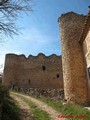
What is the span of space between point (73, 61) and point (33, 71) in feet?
46.7

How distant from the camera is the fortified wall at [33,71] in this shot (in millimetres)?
26656

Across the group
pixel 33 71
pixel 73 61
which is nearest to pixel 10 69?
pixel 33 71

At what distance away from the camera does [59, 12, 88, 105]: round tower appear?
1363 centimetres

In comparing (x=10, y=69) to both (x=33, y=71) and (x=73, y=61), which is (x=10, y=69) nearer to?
(x=33, y=71)

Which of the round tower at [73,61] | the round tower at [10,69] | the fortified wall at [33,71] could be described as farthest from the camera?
the round tower at [10,69]

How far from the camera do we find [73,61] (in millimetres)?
14406

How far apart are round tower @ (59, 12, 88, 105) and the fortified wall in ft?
37.9

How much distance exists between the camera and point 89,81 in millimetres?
12891

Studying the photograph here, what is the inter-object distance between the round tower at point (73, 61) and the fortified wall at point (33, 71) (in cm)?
1156

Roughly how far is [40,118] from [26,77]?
18.5 meters

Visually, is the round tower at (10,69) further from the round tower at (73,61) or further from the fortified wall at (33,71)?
the round tower at (73,61)

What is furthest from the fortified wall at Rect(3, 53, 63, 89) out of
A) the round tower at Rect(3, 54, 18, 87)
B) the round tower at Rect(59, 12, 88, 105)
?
the round tower at Rect(59, 12, 88, 105)

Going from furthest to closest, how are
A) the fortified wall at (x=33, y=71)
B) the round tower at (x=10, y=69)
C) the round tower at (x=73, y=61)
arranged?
the round tower at (x=10, y=69), the fortified wall at (x=33, y=71), the round tower at (x=73, y=61)

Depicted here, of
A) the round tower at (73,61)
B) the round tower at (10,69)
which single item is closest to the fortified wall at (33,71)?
Result: the round tower at (10,69)
